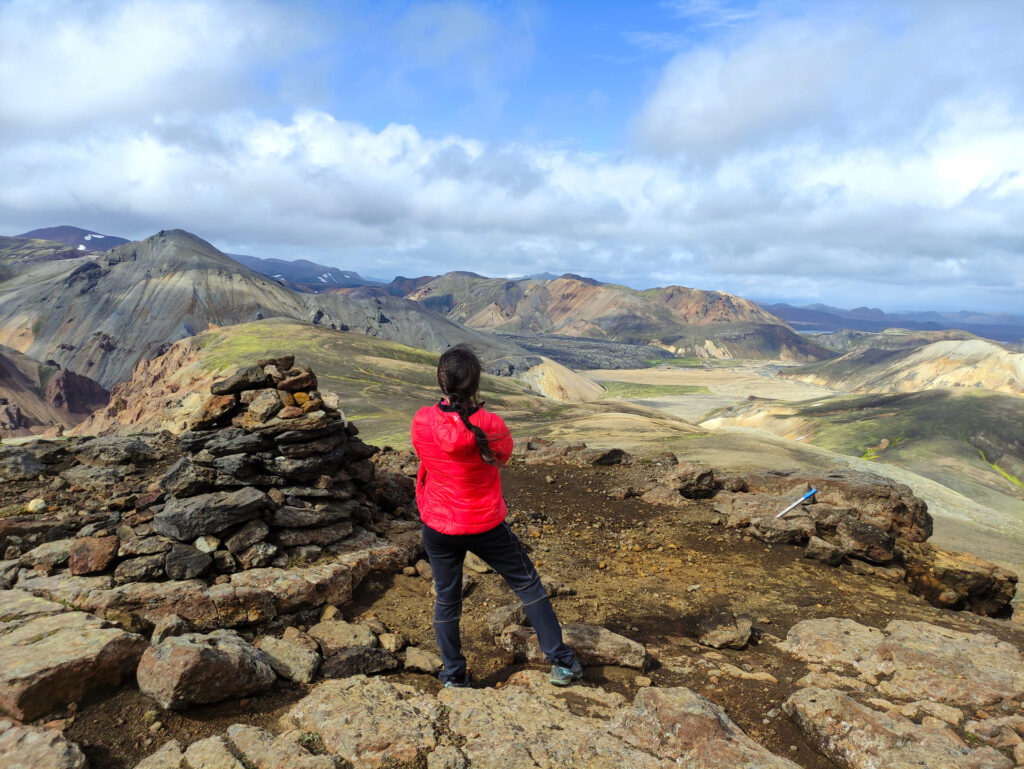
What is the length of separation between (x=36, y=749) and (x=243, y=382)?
6.11 metres

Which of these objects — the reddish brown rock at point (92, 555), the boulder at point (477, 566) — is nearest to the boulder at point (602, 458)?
the boulder at point (477, 566)

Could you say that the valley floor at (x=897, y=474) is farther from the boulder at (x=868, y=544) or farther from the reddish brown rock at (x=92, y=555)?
the reddish brown rock at (x=92, y=555)

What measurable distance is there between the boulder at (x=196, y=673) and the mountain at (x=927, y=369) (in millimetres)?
132151

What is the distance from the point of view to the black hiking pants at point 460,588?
482 centimetres

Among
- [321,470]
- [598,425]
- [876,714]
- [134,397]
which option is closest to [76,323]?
[134,397]

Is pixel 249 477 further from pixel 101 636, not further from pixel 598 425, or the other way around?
pixel 598 425

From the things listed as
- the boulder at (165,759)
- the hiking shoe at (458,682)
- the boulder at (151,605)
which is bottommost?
the hiking shoe at (458,682)

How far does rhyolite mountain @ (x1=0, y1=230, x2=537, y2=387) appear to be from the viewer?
3607 inches

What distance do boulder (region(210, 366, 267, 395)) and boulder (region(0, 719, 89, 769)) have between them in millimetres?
5743

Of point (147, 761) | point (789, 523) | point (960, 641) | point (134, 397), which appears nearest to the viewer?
point (147, 761)

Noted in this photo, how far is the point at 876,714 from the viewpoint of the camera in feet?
14.3

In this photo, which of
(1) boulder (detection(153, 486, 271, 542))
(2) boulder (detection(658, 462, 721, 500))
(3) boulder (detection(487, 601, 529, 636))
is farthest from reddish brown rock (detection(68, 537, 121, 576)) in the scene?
(2) boulder (detection(658, 462, 721, 500))

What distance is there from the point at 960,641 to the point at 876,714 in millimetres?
2364

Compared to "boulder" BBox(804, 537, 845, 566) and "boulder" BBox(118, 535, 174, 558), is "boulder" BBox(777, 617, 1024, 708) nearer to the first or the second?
"boulder" BBox(804, 537, 845, 566)
